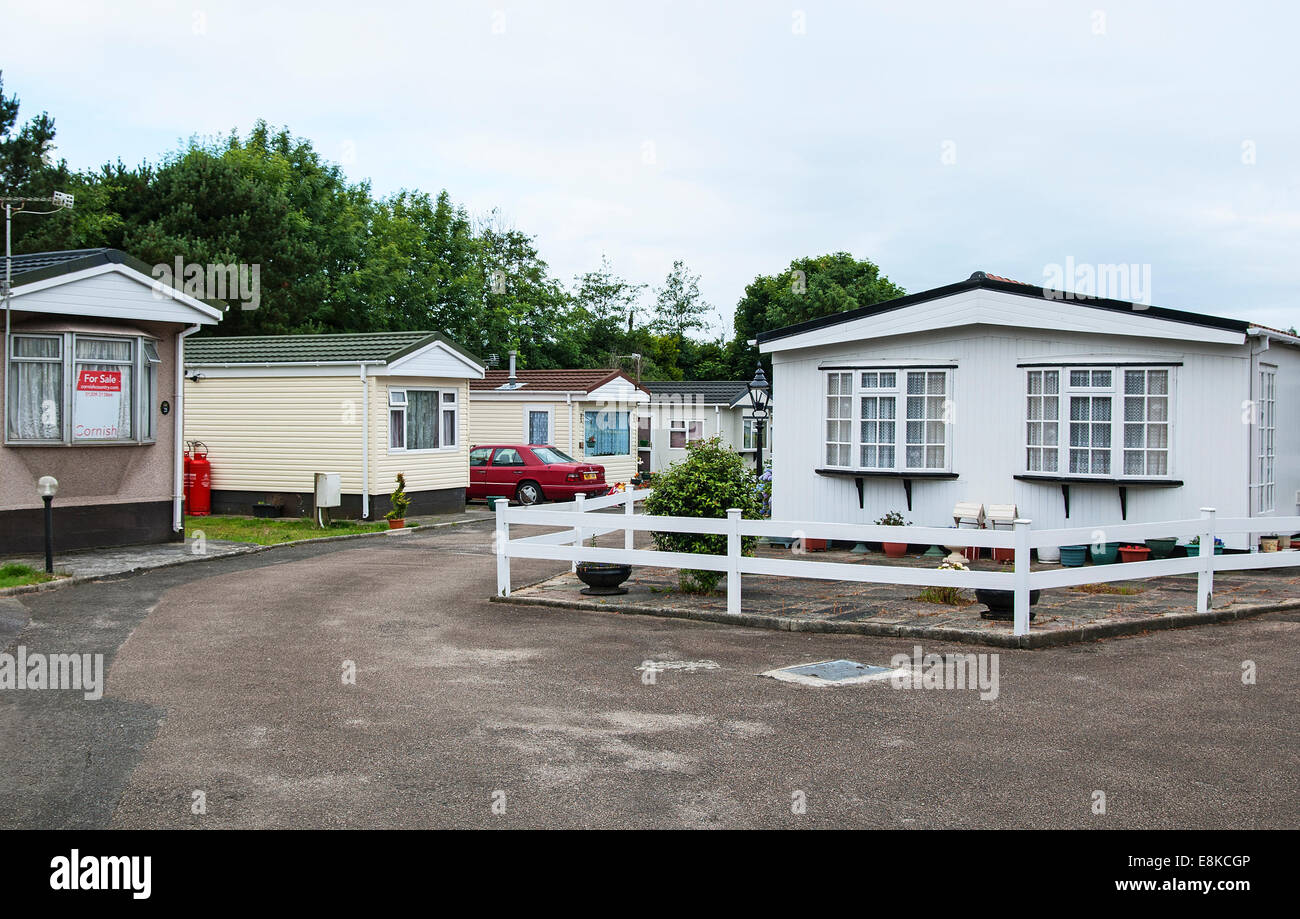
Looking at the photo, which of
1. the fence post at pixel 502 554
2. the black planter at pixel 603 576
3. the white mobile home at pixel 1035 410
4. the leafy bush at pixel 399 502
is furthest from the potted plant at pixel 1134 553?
the leafy bush at pixel 399 502

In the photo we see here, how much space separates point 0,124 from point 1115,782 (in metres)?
40.7

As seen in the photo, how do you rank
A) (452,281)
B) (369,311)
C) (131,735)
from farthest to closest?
(452,281)
(369,311)
(131,735)

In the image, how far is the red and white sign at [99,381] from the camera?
1645 centimetres

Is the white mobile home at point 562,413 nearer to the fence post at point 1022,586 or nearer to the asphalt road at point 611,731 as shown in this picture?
the asphalt road at point 611,731

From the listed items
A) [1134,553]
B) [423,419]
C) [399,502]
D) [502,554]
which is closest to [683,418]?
[423,419]

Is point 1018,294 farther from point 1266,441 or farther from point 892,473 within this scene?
point 1266,441

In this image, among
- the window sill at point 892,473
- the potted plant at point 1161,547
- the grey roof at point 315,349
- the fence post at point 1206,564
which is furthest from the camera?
the grey roof at point 315,349

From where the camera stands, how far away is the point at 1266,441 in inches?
624

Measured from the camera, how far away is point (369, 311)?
43.6m

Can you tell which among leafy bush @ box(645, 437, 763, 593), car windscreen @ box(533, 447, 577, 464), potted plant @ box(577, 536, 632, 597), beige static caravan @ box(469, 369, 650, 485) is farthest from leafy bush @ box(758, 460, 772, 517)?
beige static caravan @ box(469, 369, 650, 485)

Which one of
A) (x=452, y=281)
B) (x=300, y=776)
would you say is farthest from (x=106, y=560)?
(x=452, y=281)

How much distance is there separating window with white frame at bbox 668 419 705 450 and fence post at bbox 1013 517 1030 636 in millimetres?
28779

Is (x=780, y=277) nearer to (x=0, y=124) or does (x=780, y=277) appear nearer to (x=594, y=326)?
(x=594, y=326)

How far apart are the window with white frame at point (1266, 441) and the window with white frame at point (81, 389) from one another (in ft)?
51.8
